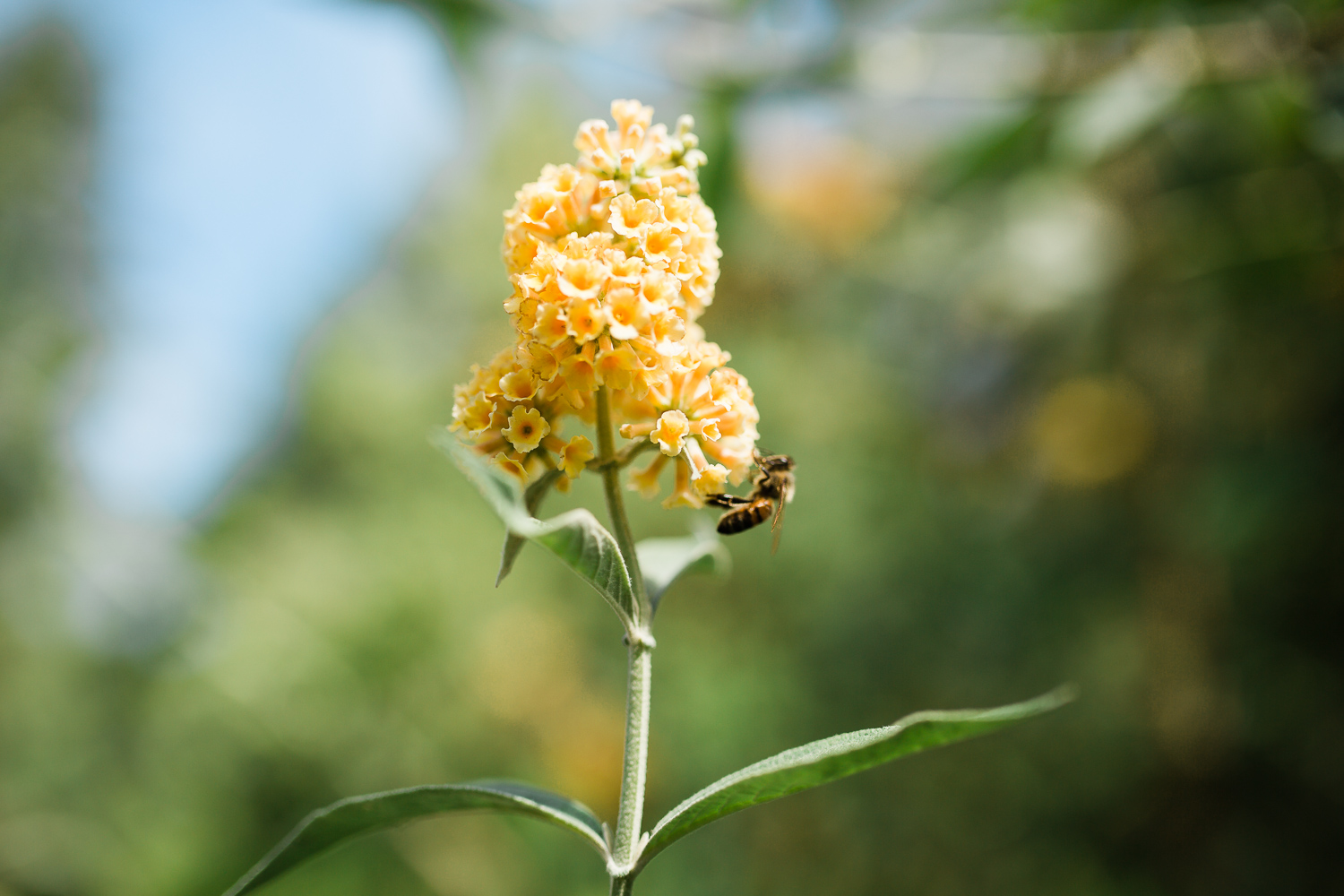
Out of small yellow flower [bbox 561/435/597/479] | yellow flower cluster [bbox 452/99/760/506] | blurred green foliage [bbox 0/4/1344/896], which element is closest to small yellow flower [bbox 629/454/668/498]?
yellow flower cluster [bbox 452/99/760/506]

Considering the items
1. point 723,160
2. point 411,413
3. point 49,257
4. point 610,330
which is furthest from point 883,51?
point 49,257

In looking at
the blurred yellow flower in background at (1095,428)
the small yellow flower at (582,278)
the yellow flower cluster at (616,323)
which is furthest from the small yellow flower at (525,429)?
the blurred yellow flower in background at (1095,428)

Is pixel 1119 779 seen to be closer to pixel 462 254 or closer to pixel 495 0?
pixel 495 0

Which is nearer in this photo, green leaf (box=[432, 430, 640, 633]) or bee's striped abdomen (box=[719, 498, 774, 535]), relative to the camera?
green leaf (box=[432, 430, 640, 633])

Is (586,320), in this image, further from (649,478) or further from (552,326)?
(649,478)

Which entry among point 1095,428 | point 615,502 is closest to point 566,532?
point 615,502

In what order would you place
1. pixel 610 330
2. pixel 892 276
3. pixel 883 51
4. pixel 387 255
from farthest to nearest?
pixel 387 255
pixel 892 276
pixel 883 51
pixel 610 330

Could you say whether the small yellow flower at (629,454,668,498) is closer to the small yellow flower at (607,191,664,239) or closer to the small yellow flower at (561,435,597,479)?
the small yellow flower at (561,435,597,479)
